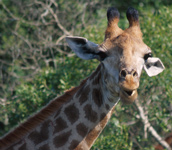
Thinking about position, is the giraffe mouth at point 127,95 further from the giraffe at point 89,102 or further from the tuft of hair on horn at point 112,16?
the tuft of hair on horn at point 112,16

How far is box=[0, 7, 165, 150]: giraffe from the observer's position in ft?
12.7

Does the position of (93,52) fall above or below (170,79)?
above

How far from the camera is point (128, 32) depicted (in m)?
4.11

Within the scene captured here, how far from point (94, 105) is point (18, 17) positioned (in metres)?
8.61

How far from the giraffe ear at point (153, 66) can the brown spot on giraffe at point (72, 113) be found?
44.0 inches

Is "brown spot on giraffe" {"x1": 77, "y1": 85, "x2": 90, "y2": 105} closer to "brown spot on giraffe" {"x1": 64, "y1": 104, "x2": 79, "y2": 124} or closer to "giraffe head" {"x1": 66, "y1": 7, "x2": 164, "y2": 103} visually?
"brown spot on giraffe" {"x1": 64, "y1": 104, "x2": 79, "y2": 124}

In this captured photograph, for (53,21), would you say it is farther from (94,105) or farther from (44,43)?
(94,105)

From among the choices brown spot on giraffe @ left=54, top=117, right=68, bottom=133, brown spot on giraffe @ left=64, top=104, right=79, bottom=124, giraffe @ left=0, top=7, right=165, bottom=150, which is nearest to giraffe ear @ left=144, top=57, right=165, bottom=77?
giraffe @ left=0, top=7, right=165, bottom=150

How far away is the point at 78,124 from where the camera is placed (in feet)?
13.7

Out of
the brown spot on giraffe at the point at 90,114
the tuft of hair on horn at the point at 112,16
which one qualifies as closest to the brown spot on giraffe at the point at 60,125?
the brown spot on giraffe at the point at 90,114

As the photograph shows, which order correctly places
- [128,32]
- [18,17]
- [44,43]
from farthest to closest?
[18,17]
[44,43]
[128,32]

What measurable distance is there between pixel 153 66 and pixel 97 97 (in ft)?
2.99

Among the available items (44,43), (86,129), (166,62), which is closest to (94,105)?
(86,129)

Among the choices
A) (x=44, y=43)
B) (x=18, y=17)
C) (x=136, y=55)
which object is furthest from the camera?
(x=18, y=17)
